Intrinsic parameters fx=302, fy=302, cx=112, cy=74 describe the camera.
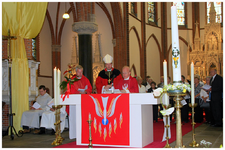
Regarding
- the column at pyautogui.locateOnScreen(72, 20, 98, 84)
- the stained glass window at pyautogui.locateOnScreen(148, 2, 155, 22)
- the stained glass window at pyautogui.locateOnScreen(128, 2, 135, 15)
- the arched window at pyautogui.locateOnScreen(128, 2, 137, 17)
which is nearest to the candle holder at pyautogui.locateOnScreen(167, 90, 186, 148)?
the column at pyautogui.locateOnScreen(72, 20, 98, 84)

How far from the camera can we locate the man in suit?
25.8 ft

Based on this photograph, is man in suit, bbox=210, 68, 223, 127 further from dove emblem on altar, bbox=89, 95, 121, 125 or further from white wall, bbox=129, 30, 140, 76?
white wall, bbox=129, 30, 140, 76

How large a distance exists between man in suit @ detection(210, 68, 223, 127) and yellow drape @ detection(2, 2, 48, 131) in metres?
4.57

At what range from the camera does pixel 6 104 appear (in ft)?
25.0

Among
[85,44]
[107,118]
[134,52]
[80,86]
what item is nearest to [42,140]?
[80,86]

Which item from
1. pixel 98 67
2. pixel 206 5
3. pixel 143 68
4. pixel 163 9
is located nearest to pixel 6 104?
pixel 98 67

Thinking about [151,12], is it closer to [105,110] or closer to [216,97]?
[216,97]

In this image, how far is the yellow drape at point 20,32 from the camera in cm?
675

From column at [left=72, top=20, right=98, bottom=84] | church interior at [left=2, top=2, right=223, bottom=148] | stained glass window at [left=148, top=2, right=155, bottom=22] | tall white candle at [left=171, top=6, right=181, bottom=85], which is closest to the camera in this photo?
tall white candle at [left=171, top=6, right=181, bottom=85]

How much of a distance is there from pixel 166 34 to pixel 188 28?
6.77ft

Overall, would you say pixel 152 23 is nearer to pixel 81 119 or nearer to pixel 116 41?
pixel 116 41

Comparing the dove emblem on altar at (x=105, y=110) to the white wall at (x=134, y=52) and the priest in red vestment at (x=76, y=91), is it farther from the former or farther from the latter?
the white wall at (x=134, y=52)

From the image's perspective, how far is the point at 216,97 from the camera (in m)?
7.98

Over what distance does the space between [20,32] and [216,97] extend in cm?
521
